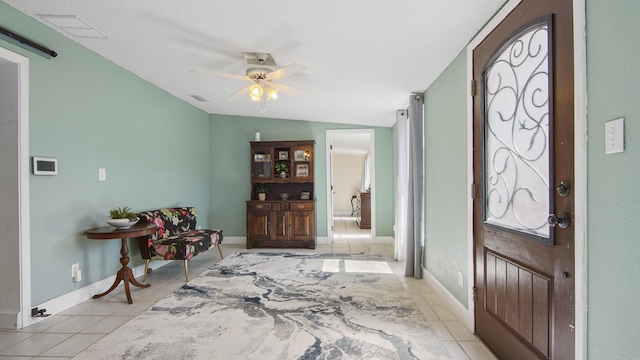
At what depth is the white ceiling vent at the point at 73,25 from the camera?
2.44 metres

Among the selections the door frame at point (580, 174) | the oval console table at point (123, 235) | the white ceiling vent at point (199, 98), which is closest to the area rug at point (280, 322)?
the oval console table at point (123, 235)

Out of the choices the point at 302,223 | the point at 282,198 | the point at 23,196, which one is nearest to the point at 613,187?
the point at 23,196

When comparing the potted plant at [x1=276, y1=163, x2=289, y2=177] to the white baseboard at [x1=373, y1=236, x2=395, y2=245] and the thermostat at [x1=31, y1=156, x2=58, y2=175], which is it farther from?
the thermostat at [x1=31, y1=156, x2=58, y2=175]

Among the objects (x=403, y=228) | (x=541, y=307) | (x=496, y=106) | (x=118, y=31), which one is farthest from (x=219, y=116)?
(x=541, y=307)

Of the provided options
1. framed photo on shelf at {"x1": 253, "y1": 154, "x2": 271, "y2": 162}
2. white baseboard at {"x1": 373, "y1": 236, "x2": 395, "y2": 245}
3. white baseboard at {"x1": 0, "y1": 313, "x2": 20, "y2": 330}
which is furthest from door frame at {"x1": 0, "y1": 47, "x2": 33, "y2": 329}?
white baseboard at {"x1": 373, "y1": 236, "x2": 395, "y2": 245}

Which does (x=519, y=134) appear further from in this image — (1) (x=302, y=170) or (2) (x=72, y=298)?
(1) (x=302, y=170)

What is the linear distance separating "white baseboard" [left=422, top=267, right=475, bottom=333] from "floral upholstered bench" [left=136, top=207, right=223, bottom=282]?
8.96 ft

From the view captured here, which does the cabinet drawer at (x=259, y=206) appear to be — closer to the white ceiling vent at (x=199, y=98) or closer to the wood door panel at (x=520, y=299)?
the white ceiling vent at (x=199, y=98)

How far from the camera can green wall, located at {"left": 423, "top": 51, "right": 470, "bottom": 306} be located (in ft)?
8.21

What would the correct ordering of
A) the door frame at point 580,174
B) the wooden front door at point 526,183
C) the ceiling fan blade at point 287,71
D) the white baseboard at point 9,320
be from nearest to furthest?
the door frame at point 580,174
the wooden front door at point 526,183
the white baseboard at point 9,320
the ceiling fan blade at point 287,71

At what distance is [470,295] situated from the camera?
235cm

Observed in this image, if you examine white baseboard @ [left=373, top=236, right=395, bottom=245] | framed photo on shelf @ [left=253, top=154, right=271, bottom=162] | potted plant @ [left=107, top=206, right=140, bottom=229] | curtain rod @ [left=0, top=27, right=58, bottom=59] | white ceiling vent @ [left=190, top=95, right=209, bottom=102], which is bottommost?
white baseboard @ [left=373, top=236, right=395, bottom=245]

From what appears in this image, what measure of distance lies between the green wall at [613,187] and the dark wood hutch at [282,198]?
427cm

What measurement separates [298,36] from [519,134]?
1759 millimetres
